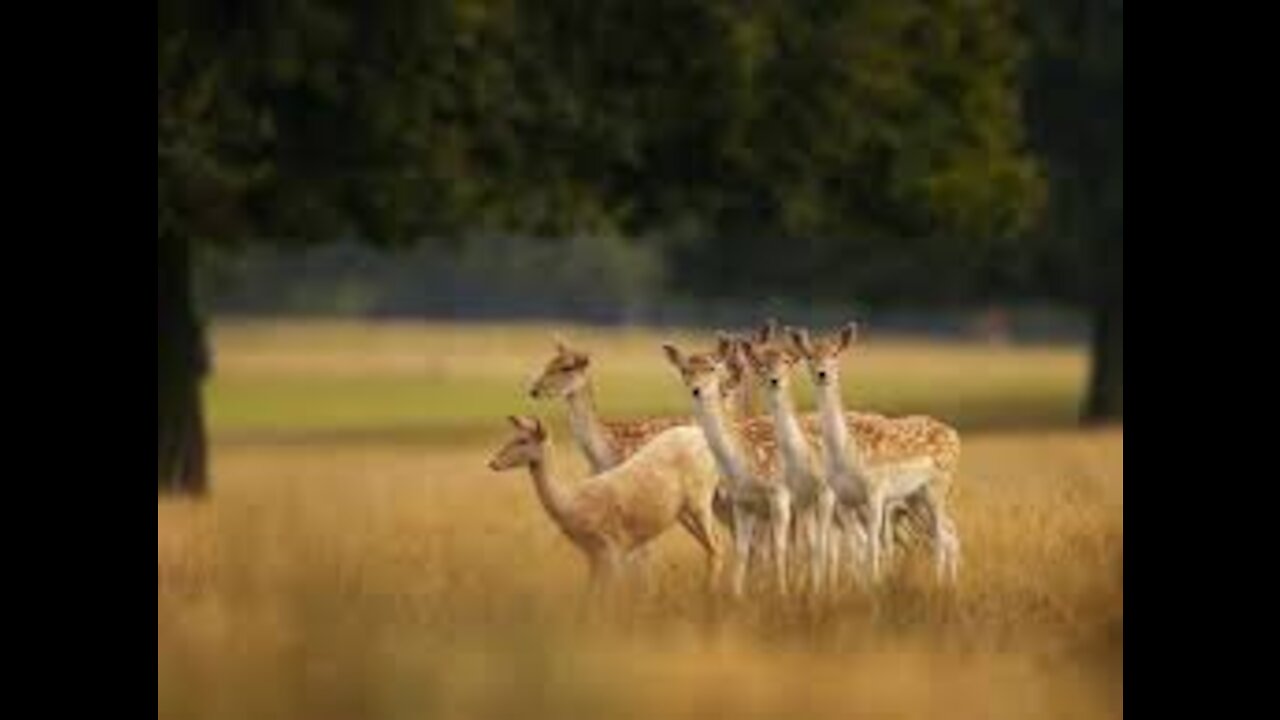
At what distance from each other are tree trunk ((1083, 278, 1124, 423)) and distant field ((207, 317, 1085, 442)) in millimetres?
738

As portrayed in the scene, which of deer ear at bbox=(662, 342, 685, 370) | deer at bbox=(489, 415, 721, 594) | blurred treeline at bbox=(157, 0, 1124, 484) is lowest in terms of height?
deer at bbox=(489, 415, 721, 594)

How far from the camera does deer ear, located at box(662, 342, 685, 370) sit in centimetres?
1199

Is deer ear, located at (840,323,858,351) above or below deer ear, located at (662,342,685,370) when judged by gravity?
above

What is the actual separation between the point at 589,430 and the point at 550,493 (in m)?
0.57

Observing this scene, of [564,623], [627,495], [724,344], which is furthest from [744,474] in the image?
[564,623]

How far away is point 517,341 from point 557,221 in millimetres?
37629

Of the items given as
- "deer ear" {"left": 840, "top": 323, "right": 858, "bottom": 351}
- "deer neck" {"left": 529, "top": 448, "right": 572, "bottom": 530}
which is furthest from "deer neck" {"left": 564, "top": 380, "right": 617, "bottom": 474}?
"deer ear" {"left": 840, "top": 323, "right": 858, "bottom": 351}

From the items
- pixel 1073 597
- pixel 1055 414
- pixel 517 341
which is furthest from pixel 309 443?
pixel 517 341

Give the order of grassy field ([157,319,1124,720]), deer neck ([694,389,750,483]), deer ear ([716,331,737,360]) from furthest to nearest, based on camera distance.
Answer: deer neck ([694,389,750,483]), deer ear ([716,331,737,360]), grassy field ([157,319,1124,720])

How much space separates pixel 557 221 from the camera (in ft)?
90.9

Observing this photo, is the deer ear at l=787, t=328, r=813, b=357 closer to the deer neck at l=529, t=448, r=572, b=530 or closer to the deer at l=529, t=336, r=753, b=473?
the deer at l=529, t=336, r=753, b=473

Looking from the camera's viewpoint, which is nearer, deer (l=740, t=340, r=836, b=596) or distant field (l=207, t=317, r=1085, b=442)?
deer (l=740, t=340, r=836, b=596)

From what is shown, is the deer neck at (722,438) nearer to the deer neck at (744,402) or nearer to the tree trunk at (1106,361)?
the deer neck at (744,402)
